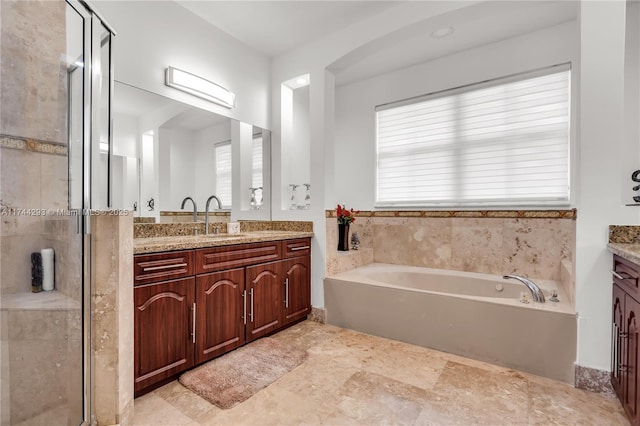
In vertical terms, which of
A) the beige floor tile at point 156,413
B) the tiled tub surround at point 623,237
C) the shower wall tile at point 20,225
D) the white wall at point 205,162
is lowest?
the beige floor tile at point 156,413

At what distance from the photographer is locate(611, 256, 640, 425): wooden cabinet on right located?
1.33 metres

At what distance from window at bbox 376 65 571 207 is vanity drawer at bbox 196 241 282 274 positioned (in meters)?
1.73

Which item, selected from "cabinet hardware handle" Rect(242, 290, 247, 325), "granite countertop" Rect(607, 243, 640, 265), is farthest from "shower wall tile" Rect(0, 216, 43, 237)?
"granite countertop" Rect(607, 243, 640, 265)

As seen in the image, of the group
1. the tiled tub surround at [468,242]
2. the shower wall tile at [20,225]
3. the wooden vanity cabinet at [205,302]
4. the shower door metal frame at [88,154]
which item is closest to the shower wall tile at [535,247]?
the tiled tub surround at [468,242]

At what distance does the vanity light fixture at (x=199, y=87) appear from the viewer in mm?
2359

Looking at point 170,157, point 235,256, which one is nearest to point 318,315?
point 235,256

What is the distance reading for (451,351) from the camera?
2.16 metres

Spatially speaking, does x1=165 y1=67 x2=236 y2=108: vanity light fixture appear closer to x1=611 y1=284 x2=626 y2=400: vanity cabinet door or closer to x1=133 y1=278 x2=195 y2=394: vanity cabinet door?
x1=133 y1=278 x2=195 y2=394: vanity cabinet door

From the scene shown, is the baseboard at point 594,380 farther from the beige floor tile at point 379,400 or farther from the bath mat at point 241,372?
the bath mat at point 241,372

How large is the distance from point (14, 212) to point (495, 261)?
3413 mm

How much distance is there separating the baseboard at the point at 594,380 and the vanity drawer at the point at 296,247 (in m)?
2.07

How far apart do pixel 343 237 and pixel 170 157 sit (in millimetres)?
1882

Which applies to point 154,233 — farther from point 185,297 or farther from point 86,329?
point 86,329

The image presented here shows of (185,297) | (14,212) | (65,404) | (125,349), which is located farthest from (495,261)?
(14,212)
